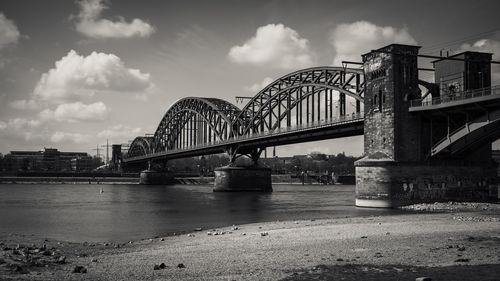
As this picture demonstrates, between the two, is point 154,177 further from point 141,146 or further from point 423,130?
point 423,130

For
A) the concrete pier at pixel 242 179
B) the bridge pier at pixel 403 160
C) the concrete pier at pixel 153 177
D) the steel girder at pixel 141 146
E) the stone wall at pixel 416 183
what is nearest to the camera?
the stone wall at pixel 416 183

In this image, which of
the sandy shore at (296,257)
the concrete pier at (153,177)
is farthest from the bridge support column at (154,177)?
the sandy shore at (296,257)

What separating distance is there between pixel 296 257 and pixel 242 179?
72.0 m

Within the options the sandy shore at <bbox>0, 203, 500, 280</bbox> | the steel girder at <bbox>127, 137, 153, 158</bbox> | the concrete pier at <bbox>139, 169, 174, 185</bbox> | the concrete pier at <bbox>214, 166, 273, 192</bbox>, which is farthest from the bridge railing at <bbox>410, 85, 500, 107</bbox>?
the steel girder at <bbox>127, 137, 153, 158</bbox>

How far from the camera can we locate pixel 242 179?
Answer: 292 feet

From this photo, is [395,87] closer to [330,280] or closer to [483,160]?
[483,160]

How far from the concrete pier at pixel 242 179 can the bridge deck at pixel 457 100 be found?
49446 mm

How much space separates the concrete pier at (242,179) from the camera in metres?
88.6

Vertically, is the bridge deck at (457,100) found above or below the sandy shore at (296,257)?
above

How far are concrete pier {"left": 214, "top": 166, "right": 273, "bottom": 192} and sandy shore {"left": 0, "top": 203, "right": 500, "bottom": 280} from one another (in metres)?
63.2

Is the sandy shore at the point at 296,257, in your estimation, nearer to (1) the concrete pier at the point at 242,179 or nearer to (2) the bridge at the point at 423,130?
(2) the bridge at the point at 423,130

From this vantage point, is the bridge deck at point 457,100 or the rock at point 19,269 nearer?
the rock at point 19,269

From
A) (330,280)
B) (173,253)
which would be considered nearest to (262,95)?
(173,253)

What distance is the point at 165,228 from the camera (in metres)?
34.2
